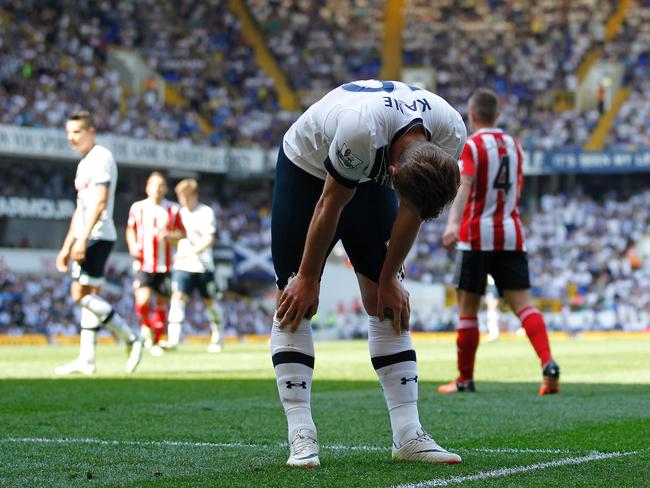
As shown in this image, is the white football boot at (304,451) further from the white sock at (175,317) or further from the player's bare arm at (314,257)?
the white sock at (175,317)

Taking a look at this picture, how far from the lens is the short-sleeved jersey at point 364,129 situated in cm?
448

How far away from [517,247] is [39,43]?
28821mm

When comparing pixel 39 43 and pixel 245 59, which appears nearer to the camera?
pixel 39 43

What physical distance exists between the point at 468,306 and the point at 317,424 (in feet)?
9.23

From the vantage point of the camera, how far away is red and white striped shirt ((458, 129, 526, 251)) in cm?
943

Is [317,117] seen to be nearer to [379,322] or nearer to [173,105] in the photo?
[379,322]

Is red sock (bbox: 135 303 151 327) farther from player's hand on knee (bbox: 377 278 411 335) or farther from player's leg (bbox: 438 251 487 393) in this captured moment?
player's hand on knee (bbox: 377 278 411 335)

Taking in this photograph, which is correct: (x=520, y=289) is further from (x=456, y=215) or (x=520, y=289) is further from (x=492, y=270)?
(x=456, y=215)

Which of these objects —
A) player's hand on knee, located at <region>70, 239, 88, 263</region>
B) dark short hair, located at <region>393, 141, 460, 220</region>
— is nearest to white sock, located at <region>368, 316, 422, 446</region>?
dark short hair, located at <region>393, 141, 460, 220</region>

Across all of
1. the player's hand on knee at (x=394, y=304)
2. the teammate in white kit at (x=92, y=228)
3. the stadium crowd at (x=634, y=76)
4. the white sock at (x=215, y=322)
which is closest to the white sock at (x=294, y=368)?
the player's hand on knee at (x=394, y=304)

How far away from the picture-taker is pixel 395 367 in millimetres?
5328

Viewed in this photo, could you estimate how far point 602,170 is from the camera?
139 ft

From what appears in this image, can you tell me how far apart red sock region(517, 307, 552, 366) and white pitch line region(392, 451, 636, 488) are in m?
3.73

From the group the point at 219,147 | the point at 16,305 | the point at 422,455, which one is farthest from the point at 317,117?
the point at 219,147
